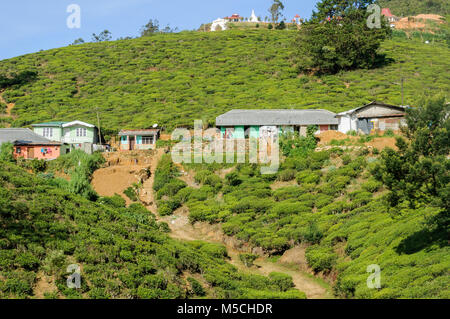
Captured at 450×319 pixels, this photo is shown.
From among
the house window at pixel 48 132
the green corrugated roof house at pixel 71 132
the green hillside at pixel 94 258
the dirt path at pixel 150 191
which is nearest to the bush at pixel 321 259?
the green hillside at pixel 94 258

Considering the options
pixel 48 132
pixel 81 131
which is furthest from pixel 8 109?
pixel 81 131

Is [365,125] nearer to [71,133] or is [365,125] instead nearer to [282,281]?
[282,281]

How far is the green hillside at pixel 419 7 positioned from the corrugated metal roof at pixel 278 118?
12284 cm

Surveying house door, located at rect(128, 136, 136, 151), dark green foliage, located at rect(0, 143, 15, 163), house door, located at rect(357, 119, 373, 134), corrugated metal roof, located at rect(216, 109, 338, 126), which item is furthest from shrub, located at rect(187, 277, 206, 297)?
house door, located at rect(128, 136, 136, 151)

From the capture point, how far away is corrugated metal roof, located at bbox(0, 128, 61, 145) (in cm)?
5073

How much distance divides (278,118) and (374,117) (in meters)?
9.91

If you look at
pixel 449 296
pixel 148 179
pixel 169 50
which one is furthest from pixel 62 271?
pixel 169 50

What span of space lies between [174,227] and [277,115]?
68.3 ft

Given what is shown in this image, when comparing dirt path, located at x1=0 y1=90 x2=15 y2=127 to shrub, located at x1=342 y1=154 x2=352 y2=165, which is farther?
dirt path, located at x1=0 y1=90 x2=15 y2=127

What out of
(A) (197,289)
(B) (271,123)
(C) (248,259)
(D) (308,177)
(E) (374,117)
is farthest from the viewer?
(B) (271,123)

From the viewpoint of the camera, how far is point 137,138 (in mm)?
54844

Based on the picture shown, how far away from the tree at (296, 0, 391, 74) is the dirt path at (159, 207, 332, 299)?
5052 cm

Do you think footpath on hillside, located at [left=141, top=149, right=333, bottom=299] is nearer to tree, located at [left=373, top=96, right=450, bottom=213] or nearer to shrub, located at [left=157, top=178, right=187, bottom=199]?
shrub, located at [left=157, top=178, right=187, bottom=199]
